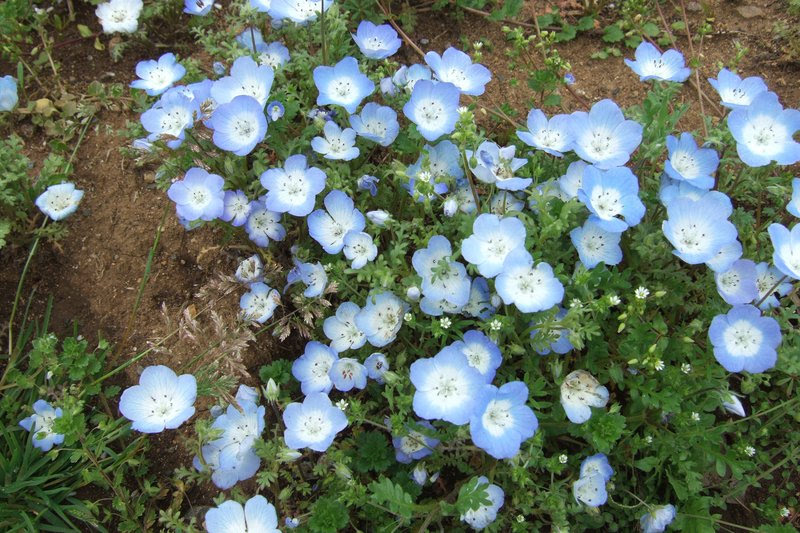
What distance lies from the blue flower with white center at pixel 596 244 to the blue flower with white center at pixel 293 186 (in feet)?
3.19

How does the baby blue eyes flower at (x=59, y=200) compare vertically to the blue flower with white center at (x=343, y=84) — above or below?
below

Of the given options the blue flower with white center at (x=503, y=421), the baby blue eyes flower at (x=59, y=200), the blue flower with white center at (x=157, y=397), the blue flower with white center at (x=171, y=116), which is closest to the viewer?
the blue flower with white center at (x=503, y=421)

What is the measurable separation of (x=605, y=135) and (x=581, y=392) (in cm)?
99

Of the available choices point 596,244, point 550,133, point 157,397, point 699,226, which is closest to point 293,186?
point 157,397

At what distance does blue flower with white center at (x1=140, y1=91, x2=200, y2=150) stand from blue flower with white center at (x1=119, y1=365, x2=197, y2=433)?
0.92 m

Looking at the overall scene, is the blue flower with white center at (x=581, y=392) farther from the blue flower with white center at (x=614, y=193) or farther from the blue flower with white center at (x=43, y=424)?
the blue flower with white center at (x=43, y=424)

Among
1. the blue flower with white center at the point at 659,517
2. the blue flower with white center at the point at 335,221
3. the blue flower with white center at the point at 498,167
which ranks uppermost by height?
the blue flower with white center at the point at 498,167

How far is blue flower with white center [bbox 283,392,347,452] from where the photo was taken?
2.30m

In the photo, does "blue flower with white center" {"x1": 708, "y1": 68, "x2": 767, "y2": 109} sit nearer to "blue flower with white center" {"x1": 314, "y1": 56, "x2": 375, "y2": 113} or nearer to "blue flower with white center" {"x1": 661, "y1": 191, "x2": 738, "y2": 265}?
"blue flower with white center" {"x1": 661, "y1": 191, "x2": 738, "y2": 265}

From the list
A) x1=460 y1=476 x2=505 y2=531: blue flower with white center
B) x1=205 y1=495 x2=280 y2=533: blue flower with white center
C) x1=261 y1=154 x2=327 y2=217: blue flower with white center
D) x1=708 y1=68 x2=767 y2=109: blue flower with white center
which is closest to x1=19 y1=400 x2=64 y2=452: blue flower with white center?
x1=205 y1=495 x2=280 y2=533: blue flower with white center

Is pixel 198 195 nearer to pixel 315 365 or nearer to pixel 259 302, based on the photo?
pixel 259 302

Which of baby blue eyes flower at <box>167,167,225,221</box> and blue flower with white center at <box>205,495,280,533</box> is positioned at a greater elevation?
baby blue eyes flower at <box>167,167,225,221</box>

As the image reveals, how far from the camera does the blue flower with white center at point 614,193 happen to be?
2.32 m

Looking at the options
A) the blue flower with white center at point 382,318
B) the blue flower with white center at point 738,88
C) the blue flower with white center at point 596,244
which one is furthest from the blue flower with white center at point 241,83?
the blue flower with white center at point 738,88
